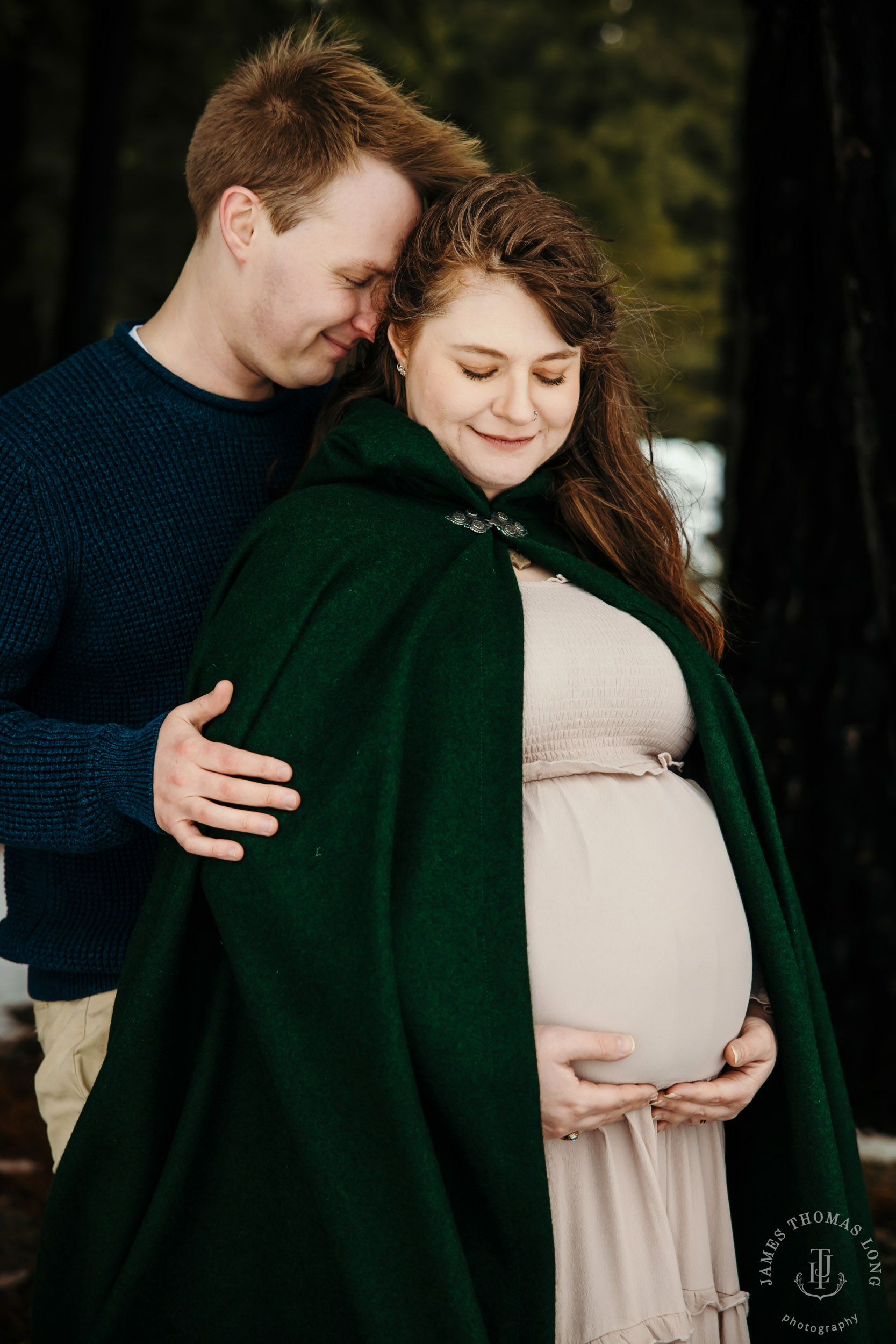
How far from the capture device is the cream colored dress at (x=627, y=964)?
183 centimetres

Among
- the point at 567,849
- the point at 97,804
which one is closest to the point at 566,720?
the point at 567,849

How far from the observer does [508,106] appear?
308 inches

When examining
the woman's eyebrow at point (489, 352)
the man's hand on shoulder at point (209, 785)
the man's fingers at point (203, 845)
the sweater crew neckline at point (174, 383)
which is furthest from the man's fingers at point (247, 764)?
the sweater crew neckline at point (174, 383)

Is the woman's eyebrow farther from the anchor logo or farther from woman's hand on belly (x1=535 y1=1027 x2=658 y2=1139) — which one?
the anchor logo

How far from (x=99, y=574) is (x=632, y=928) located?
1.19 m

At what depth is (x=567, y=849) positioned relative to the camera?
6.12 ft

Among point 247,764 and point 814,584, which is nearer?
point 247,764

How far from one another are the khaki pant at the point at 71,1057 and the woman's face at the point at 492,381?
1.27 m

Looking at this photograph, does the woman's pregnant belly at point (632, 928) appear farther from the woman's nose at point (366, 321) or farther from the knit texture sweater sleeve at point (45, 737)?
the woman's nose at point (366, 321)

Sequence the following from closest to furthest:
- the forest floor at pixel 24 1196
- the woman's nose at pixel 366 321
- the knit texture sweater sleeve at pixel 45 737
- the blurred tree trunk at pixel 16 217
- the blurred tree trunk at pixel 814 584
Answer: the knit texture sweater sleeve at pixel 45 737, the woman's nose at pixel 366 321, the forest floor at pixel 24 1196, the blurred tree trunk at pixel 814 584, the blurred tree trunk at pixel 16 217

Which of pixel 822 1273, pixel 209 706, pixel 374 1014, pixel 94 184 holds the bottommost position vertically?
pixel 822 1273

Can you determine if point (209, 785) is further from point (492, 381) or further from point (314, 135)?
point (314, 135)

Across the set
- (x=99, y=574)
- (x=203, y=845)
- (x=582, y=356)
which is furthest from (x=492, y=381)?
(x=203, y=845)

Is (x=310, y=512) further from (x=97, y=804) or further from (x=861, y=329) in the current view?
(x=861, y=329)
